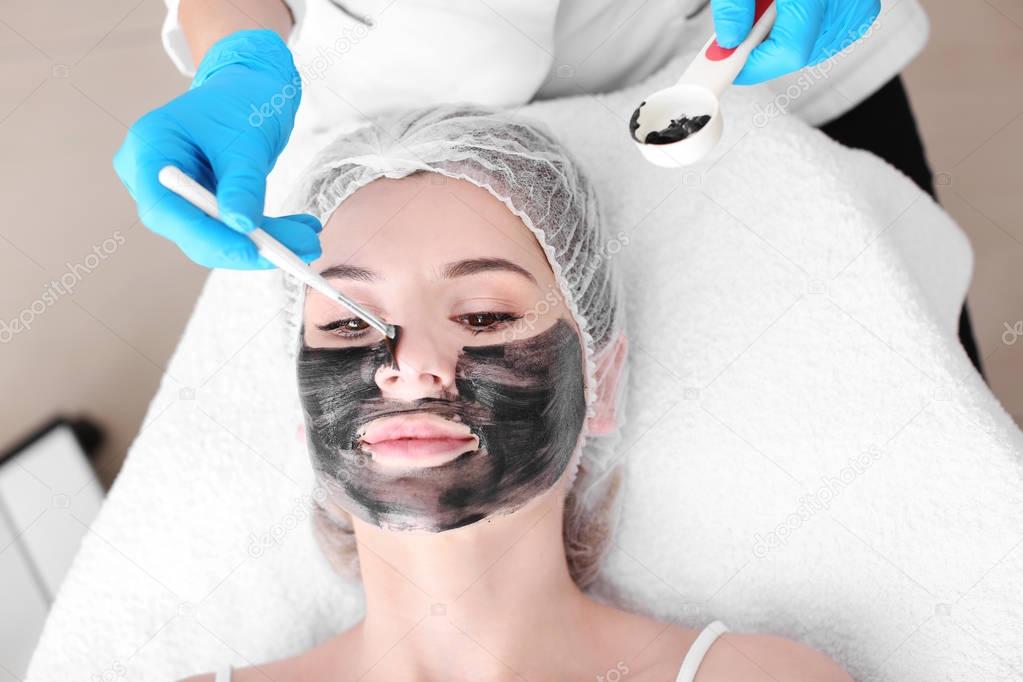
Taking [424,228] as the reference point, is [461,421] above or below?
below

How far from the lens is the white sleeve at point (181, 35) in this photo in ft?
5.15

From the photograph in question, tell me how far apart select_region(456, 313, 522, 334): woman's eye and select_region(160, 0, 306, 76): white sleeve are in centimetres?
75

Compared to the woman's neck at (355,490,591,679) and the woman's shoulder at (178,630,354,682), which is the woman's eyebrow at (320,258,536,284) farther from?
the woman's shoulder at (178,630,354,682)

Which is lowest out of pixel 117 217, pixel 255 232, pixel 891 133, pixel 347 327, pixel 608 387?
pixel 117 217

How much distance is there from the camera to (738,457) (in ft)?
5.10

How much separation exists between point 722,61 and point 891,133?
0.84 m

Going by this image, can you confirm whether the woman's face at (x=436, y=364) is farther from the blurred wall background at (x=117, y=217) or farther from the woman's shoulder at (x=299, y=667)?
the blurred wall background at (x=117, y=217)

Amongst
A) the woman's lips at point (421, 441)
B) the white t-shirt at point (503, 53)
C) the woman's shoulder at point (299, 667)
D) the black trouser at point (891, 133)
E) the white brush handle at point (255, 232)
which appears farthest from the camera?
the black trouser at point (891, 133)

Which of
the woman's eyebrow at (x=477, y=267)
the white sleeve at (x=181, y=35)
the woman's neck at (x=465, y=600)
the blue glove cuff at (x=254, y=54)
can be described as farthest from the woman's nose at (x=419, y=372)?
the white sleeve at (x=181, y=35)

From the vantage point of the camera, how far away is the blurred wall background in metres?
2.43

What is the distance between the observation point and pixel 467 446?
1185 millimetres

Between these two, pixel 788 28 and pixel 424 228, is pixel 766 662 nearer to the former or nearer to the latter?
pixel 424 228

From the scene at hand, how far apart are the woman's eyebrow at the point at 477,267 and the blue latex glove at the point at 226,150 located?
198mm

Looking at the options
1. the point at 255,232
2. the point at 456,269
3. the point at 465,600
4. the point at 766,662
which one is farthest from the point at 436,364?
the point at 766,662
